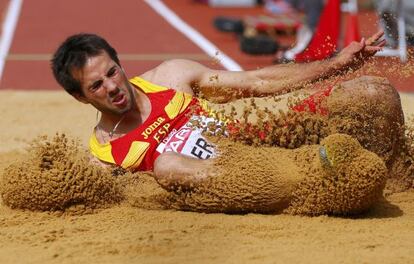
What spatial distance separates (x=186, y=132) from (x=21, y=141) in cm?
225

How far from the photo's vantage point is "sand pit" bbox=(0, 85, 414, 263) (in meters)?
3.96

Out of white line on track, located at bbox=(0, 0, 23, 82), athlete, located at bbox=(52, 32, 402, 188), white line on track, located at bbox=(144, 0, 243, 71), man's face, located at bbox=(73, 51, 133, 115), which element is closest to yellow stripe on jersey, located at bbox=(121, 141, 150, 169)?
athlete, located at bbox=(52, 32, 402, 188)

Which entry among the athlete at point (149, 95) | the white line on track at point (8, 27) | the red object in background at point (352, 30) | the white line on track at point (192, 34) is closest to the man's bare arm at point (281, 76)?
the athlete at point (149, 95)

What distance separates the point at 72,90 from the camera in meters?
5.02

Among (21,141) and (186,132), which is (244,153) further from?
(21,141)

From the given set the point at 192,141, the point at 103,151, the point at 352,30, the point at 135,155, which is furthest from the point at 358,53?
the point at 352,30

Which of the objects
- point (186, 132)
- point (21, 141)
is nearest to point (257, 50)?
point (21, 141)

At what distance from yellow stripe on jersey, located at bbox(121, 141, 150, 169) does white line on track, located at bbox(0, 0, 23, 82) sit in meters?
5.29

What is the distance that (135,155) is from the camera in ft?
16.0

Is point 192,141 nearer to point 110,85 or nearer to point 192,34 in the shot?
point 110,85

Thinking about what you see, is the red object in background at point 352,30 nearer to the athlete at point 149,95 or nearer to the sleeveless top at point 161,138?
the athlete at point 149,95

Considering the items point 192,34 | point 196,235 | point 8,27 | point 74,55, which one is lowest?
point 196,235

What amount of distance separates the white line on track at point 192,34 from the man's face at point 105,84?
443 centimetres

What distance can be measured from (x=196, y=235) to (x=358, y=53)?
132 centimetres
